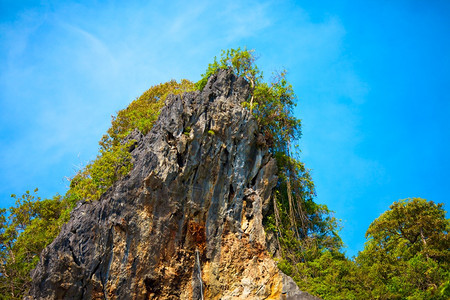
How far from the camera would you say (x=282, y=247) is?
20.5 meters

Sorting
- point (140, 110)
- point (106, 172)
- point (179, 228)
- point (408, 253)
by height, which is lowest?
point (179, 228)

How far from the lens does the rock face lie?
56.4ft

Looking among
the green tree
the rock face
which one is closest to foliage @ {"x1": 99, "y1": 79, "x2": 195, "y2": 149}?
the rock face

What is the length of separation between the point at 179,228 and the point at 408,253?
11.9 metres

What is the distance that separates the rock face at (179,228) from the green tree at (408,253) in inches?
192

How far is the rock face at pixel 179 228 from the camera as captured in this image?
56.4 feet

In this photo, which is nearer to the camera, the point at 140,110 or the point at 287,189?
the point at 287,189

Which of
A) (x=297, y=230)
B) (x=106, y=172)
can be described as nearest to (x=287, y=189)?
(x=297, y=230)

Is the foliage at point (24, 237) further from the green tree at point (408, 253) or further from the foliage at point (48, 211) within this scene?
the green tree at point (408, 253)

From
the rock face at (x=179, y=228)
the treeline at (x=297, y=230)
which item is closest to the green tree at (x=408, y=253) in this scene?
the treeline at (x=297, y=230)

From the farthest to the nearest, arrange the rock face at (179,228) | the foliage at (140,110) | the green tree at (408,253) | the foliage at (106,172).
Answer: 1. the foliage at (140,110)
2. the foliage at (106,172)
3. the green tree at (408,253)
4. the rock face at (179,228)

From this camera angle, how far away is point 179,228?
18344 millimetres

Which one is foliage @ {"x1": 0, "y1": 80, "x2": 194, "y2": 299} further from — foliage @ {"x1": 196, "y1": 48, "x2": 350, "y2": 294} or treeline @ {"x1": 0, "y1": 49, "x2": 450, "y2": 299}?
foliage @ {"x1": 196, "y1": 48, "x2": 350, "y2": 294}

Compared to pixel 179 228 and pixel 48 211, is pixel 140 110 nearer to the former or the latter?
pixel 48 211
